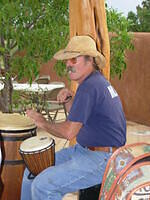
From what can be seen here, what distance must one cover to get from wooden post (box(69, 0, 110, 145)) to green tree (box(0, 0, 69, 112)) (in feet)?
0.75

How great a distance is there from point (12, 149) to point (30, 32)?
0.91 metres

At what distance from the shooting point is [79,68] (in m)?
3.15

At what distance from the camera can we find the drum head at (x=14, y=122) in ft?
11.3

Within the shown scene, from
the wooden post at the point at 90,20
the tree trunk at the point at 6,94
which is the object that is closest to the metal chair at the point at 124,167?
the tree trunk at the point at 6,94

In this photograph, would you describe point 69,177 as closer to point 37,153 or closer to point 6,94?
point 37,153

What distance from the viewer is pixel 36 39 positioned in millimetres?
3514

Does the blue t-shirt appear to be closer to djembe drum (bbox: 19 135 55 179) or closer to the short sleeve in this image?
the short sleeve

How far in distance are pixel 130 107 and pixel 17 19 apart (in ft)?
18.7

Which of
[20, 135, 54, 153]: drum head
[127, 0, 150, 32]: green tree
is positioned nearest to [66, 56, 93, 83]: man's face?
[20, 135, 54, 153]: drum head

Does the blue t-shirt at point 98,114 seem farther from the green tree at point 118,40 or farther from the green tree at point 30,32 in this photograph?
the green tree at point 118,40

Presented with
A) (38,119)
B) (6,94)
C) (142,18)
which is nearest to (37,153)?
(38,119)

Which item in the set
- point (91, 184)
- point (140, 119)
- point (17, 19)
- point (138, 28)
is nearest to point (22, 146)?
point (91, 184)

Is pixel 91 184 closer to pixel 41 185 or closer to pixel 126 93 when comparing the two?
pixel 41 185

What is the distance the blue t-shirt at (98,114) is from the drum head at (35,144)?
273mm
